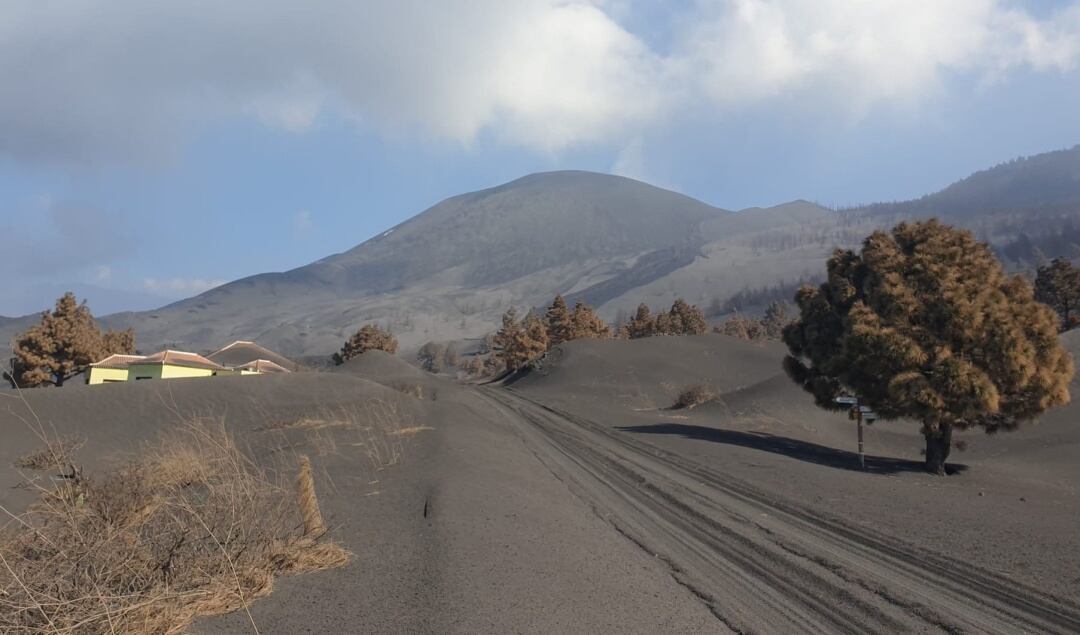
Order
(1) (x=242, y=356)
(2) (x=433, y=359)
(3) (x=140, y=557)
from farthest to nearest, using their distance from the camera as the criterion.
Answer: (2) (x=433, y=359) < (1) (x=242, y=356) < (3) (x=140, y=557)

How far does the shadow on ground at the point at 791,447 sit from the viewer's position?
61.3 ft

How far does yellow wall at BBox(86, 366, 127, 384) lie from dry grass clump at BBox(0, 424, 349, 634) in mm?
49053

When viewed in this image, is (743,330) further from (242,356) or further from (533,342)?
(242,356)

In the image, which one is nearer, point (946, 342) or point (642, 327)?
point (946, 342)

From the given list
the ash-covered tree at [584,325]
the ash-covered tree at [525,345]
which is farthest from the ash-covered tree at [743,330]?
the ash-covered tree at [525,345]

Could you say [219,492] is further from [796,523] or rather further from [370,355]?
[370,355]

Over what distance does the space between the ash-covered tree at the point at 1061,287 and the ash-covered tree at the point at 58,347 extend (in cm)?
7016

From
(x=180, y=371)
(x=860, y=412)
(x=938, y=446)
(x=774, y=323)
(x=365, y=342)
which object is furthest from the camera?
(x=774, y=323)

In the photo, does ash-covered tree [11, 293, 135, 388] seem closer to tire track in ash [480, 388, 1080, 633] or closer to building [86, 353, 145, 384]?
building [86, 353, 145, 384]

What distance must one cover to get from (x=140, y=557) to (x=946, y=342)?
17075 millimetres

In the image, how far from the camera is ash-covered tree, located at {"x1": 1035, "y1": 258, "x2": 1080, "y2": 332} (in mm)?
60781

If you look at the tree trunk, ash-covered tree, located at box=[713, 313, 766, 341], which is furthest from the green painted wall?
ash-covered tree, located at box=[713, 313, 766, 341]

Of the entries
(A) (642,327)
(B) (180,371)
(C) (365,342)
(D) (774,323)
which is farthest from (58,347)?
(D) (774,323)

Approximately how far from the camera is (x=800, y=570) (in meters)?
7.81
